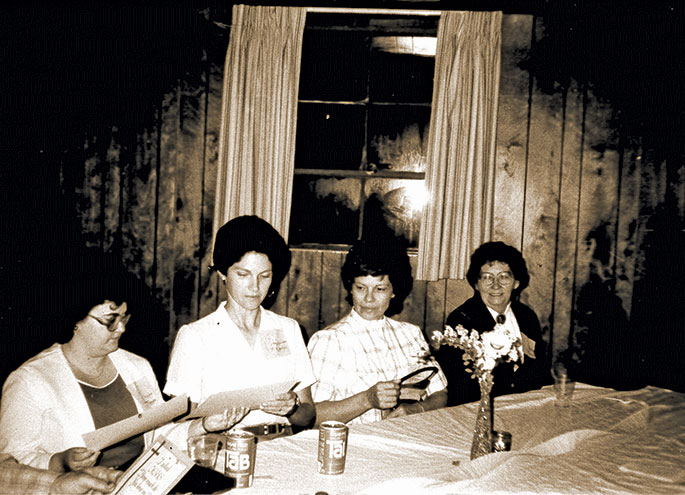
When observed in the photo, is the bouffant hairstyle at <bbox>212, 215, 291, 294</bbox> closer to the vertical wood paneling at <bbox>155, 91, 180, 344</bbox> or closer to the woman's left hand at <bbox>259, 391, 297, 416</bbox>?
the woman's left hand at <bbox>259, 391, 297, 416</bbox>

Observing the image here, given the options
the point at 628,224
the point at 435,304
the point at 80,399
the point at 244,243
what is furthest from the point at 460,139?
the point at 80,399

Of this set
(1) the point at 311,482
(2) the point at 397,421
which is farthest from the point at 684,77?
(1) the point at 311,482

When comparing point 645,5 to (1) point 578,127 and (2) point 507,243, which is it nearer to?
(1) point 578,127

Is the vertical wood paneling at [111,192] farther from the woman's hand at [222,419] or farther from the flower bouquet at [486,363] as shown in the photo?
the flower bouquet at [486,363]

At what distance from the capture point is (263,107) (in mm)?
3775

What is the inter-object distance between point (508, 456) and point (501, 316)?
4.99ft

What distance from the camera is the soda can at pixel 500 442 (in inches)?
78.5

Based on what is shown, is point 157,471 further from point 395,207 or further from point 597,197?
point 597,197

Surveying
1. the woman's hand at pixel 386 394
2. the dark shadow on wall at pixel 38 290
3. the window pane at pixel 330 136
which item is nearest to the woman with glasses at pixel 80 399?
the woman's hand at pixel 386 394

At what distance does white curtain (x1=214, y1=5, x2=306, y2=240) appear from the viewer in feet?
12.4

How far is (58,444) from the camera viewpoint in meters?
1.96

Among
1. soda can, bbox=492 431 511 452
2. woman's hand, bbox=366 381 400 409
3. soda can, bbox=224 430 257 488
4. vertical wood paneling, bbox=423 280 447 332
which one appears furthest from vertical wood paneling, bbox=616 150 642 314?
soda can, bbox=224 430 257 488

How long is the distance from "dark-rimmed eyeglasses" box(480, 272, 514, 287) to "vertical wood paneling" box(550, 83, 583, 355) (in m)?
0.60

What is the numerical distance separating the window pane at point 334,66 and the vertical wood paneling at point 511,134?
909mm
